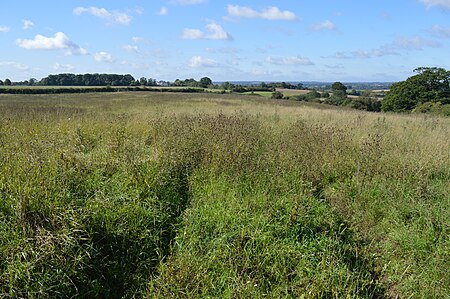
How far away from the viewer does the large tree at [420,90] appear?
146 ft

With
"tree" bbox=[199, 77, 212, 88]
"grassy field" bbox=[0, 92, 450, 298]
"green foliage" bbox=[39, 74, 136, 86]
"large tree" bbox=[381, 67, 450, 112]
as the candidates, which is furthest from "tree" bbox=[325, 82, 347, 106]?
A: "green foliage" bbox=[39, 74, 136, 86]

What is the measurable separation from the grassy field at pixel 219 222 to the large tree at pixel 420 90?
145 ft

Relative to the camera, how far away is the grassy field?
3.47 metres

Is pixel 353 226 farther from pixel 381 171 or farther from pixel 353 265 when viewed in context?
pixel 381 171

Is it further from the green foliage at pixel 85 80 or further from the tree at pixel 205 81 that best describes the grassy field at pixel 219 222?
the tree at pixel 205 81

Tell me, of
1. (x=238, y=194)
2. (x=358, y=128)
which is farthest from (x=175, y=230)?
(x=358, y=128)

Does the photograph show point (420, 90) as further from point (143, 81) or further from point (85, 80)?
point (85, 80)

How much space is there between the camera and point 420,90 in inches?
1780

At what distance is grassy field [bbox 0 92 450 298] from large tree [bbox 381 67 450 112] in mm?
44237

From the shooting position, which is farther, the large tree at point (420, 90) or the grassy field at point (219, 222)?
the large tree at point (420, 90)

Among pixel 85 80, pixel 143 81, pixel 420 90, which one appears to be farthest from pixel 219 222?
pixel 143 81

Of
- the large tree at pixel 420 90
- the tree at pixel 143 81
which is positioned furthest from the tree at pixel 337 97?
the tree at pixel 143 81

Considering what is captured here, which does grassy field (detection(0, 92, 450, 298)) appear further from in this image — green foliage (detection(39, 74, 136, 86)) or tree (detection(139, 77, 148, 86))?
tree (detection(139, 77, 148, 86))

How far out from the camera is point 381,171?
646 cm
